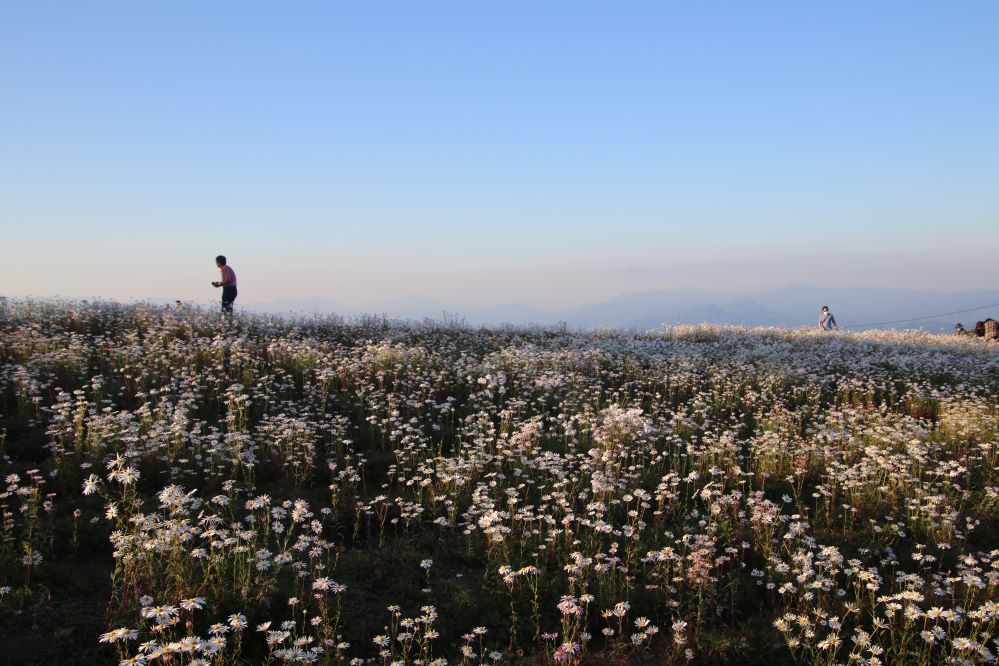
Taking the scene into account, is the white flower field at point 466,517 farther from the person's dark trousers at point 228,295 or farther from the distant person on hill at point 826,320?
the distant person on hill at point 826,320

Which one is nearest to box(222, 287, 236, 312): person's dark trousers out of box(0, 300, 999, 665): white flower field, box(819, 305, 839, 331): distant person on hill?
box(0, 300, 999, 665): white flower field

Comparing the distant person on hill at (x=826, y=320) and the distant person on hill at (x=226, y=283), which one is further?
the distant person on hill at (x=826, y=320)

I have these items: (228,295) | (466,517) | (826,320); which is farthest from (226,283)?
(826,320)

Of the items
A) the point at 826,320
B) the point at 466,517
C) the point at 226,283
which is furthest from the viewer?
the point at 826,320

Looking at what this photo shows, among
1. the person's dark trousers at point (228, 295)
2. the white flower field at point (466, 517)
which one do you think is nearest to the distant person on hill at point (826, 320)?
the white flower field at point (466, 517)

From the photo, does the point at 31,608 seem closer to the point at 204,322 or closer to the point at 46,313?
the point at 204,322

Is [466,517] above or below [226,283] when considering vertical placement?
below

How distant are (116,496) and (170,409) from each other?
2069 millimetres

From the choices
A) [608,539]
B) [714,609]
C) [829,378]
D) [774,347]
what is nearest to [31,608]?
[608,539]

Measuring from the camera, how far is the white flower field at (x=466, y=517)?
4.56m

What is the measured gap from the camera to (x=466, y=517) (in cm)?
649

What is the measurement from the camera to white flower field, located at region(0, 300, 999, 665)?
4559mm

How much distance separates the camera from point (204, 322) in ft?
50.0

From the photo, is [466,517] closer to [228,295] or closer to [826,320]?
[228,295]
